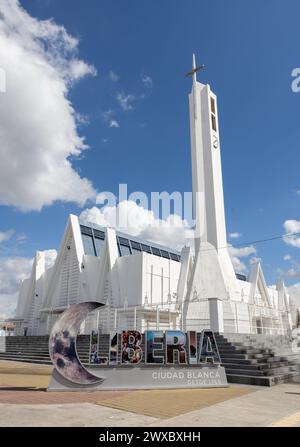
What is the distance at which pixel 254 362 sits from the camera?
13.0 m

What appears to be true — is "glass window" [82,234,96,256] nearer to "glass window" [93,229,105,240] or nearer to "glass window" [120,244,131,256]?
"glass window" [93,229,105,240]

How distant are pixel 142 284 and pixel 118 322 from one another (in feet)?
11.3

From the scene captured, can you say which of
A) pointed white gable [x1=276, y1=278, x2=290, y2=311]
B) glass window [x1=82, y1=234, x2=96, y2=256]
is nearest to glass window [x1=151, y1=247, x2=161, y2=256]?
glass window [x1=82, y1=234, x2=96, y2=256]

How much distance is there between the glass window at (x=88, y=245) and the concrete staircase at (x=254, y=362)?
22262mm

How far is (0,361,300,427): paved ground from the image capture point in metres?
6.25

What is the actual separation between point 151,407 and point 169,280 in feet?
78.3

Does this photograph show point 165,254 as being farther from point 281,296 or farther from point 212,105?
point 212,105

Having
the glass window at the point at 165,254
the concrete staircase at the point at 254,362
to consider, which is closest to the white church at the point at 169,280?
the glass window at the point at 165,254

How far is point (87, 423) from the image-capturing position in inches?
238

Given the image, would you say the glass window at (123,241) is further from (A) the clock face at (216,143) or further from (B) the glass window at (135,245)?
(A) the clock face at (216,143)

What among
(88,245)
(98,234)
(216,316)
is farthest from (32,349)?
(98,234)

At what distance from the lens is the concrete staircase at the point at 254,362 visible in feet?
39.4
